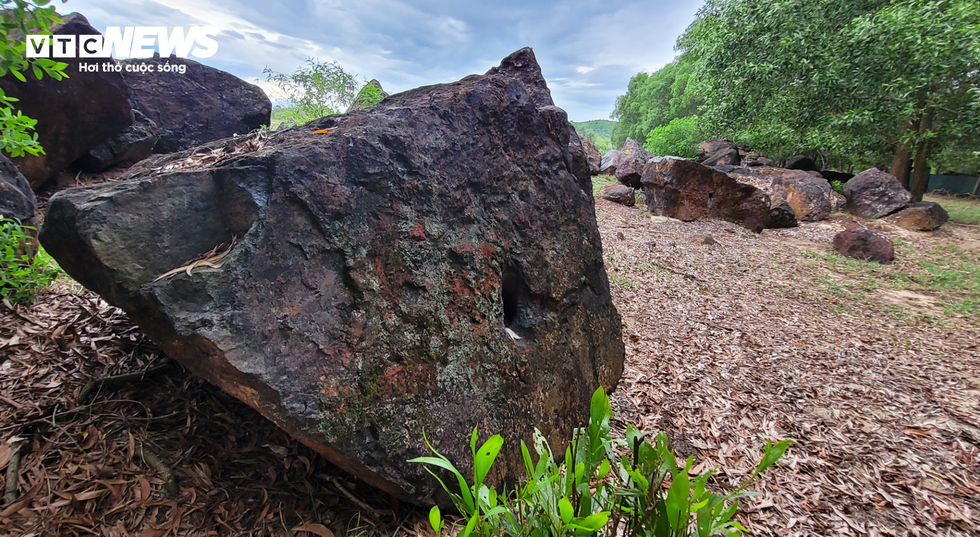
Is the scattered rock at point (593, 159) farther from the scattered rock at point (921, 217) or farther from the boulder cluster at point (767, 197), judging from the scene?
the scattered rock at point (921, 217)

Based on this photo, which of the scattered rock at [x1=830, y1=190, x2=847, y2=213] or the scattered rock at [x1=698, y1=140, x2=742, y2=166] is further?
the scattered rock at [x1=698, y1=140, x2=742, y2=166]

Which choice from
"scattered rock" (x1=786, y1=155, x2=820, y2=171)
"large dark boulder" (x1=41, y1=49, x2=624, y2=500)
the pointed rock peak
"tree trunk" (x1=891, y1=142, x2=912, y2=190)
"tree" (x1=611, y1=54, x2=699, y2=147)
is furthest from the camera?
"tree" (x1=611, y1=54, x2=699, y2=147)

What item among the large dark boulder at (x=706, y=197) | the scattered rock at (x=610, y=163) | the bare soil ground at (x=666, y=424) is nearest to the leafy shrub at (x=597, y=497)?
the bare soil ground at (x=666, y=424)

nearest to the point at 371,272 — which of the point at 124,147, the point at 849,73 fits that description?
the point at 124,147

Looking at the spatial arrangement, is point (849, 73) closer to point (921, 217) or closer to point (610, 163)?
point (921, 217)

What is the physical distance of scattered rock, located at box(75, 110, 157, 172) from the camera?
163 inches

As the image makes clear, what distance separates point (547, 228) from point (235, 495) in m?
1.87

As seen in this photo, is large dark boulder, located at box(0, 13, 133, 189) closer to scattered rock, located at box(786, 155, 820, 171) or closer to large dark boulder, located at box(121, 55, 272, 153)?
large dark boulder, located at box(121, 55, 272, 153)

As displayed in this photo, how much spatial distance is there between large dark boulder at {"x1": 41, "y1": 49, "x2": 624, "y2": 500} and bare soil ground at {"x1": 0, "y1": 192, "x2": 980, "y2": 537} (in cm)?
43

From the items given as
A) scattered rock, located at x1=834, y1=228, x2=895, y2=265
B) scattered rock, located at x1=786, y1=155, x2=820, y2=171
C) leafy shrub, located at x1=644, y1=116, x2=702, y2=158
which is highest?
leafy shrub, located at x1=644, y1=116, x2=702, y2=158

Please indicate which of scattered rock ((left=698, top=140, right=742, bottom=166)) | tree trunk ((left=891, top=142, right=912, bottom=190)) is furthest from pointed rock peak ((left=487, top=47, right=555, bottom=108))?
scattered rock ((left=698, top=140, right=742, bottom=166))

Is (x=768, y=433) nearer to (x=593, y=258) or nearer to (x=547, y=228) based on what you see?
(x=593, y=258)

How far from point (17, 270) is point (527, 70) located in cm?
330

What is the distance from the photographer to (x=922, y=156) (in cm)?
Answer: 1031
